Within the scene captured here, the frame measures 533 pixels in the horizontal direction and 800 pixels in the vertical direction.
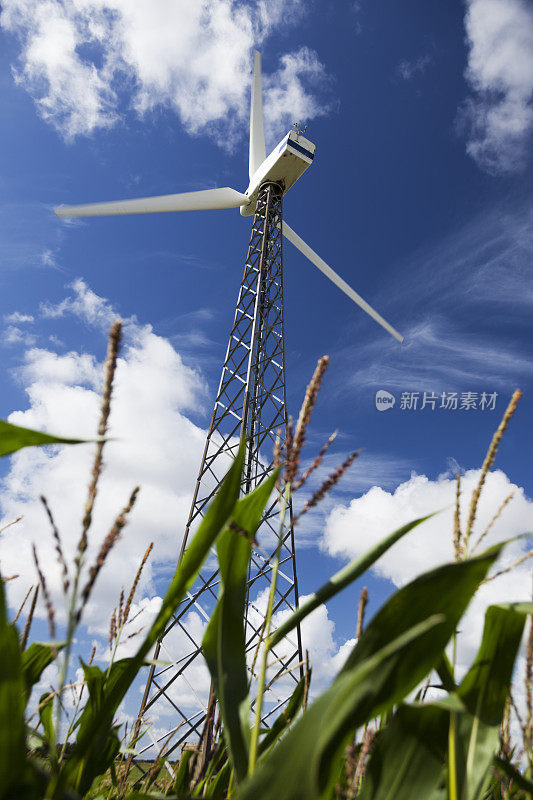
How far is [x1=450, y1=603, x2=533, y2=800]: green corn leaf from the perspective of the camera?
72 centimetres

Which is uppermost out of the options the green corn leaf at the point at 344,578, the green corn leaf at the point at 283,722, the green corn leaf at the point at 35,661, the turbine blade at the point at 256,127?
the turbine blade at the point at 256,127

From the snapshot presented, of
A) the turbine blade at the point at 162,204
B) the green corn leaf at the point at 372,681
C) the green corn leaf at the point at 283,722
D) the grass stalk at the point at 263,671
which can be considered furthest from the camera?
the turbine blade at the point at 162,204

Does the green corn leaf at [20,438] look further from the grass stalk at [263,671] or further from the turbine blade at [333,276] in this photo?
the turbine blade at [333,276]

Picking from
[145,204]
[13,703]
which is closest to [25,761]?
[13,703]

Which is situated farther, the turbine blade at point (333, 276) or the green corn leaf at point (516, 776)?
the turbine blade at point (333, 276)

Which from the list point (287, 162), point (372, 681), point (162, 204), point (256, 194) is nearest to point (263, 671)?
point (372, 681)

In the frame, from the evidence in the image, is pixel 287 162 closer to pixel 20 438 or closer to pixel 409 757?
pixel 20 438

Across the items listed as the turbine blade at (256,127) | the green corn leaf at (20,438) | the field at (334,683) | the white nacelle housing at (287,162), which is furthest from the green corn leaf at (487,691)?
the turbine blade at (256,127)

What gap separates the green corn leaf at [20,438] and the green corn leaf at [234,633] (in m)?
0.30

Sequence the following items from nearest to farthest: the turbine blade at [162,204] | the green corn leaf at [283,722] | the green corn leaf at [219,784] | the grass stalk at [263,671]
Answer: the grass stalk at [263,671]
the green corn leaf at [283,722]
the green corn leaf at [219,784]
the turbine blade at [162,204]

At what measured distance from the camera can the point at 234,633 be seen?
0.81 m

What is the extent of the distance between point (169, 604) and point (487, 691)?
492mm

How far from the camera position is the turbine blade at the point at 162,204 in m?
10.9

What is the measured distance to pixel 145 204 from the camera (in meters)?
11.2
